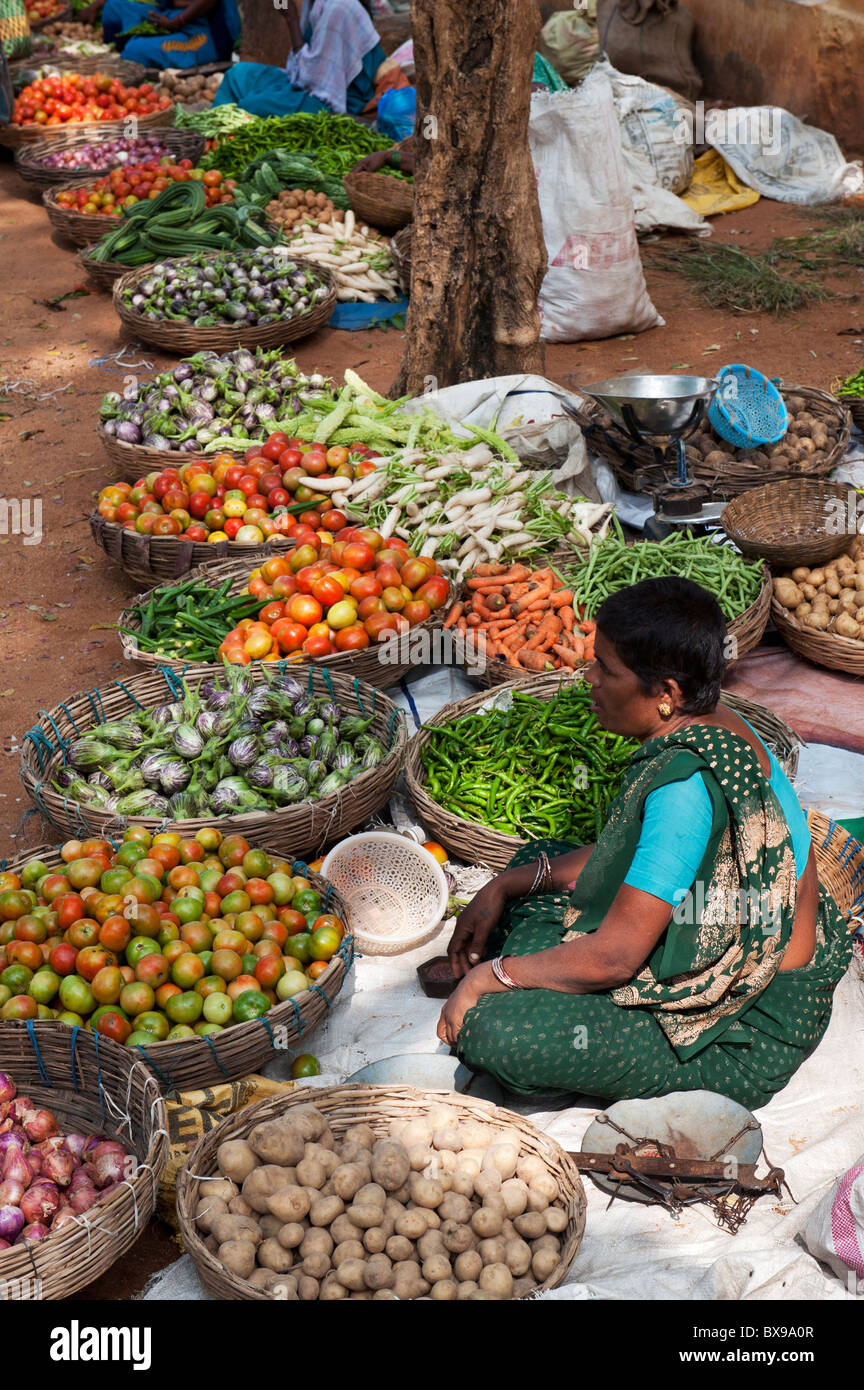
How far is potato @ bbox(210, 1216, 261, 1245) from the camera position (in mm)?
2215

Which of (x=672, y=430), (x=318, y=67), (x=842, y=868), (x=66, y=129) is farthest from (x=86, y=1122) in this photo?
(x=318, y=67)

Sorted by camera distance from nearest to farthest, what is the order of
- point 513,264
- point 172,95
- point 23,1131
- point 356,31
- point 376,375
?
point 23,1131 → point 513,264 → point 376,375 → point 356,31 → point 172,95

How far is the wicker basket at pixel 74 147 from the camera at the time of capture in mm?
9008

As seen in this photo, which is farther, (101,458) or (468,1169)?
(101,458)

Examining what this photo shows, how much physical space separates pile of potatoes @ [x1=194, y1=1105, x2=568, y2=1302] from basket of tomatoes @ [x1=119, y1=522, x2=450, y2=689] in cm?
181

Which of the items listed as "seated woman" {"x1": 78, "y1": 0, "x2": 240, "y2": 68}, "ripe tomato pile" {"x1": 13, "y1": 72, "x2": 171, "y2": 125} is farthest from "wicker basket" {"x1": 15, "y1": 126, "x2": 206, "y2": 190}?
"seated woman" {"x1": 78, "y1": 0, "x2": 240, "y2": 68}

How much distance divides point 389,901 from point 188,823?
23.9 inches

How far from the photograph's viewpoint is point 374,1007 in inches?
121

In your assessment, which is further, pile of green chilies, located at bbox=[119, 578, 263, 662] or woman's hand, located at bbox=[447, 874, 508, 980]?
pile of green chilies, located at bbox=[119, 578, 263, 662]

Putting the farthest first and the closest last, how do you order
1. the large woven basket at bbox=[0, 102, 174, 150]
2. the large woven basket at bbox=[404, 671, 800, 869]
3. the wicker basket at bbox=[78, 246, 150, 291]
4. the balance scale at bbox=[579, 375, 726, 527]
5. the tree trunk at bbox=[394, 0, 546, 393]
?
1. the large woven basket at bbox=[0, 102, 174, 150]
2. the wicker basket at bbox=[78, 246, 150, 291]
3. the tree trunk at bbox=[394, 0, 546, 393]
4. the balance scale at bbox=[579, 375, 726, 527]
5. the large woven basket at bbox=[404, 671, 800, 869]

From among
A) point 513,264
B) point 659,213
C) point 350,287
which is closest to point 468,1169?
point 513,264

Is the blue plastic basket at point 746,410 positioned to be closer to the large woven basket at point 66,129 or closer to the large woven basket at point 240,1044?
the large woven basket at point 240,1044

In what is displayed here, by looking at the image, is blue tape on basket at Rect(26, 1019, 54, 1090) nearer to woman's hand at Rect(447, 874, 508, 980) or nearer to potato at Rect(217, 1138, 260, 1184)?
potato at Rect(217, 1138, 260, 1184)

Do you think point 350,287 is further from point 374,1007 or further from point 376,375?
point 374,1007
